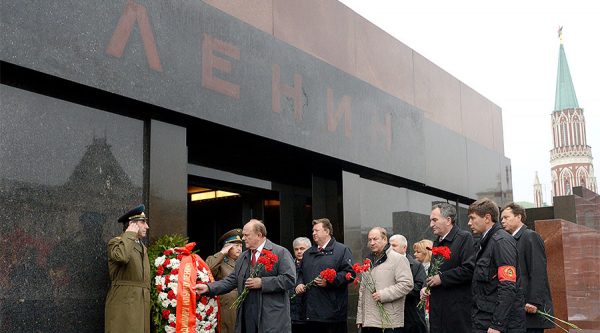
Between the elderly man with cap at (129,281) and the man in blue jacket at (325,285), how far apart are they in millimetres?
2101

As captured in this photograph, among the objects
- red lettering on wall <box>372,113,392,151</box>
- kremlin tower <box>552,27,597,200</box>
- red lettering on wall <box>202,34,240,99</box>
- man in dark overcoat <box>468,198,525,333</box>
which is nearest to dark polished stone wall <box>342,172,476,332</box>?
red lettering on wall <box>372,113,392,151</box>

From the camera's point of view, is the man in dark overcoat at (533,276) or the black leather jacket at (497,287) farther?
the man in dark overcoat at (533,276)

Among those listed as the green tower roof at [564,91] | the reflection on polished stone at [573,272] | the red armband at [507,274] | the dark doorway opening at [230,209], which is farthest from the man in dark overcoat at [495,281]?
the green tower roof at [564,91]

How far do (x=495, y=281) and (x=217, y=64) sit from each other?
13.4 feet

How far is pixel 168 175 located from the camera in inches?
296

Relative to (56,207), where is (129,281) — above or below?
below

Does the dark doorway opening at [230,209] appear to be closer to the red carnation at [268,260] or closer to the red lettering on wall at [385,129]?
the red lettering on wall at [385,129]

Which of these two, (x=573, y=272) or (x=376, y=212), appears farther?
(x=573, y=272)

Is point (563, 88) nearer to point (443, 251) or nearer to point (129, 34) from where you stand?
point (443, 251)

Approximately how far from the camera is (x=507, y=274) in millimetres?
5695

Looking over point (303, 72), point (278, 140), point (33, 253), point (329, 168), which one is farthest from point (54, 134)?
point (329, 168)

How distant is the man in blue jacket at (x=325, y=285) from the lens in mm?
7819

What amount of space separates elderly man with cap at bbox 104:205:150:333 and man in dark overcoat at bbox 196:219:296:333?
0.57 meters

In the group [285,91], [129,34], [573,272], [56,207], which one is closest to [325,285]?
[285,91]
